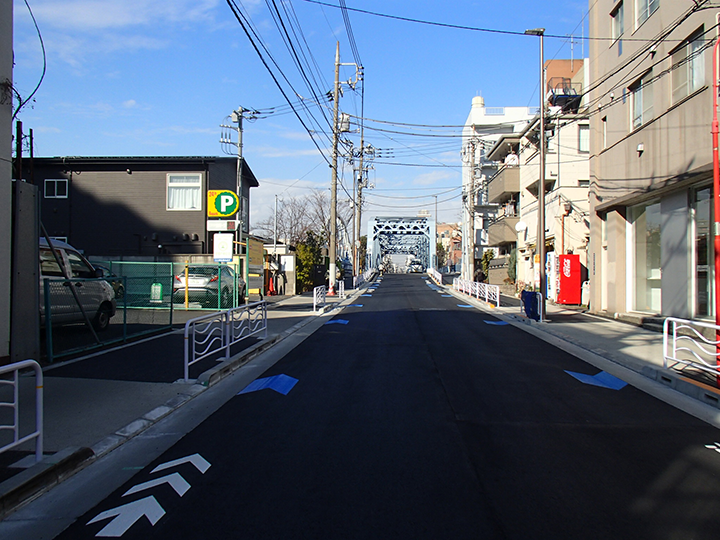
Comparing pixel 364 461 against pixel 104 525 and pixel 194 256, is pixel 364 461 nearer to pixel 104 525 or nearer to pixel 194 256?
pixel 104 525

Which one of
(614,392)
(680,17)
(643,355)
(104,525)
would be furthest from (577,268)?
(104,525)

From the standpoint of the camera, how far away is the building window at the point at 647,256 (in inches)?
644

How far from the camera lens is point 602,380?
28.2ft

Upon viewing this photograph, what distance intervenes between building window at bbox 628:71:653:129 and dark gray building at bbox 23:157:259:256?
19.9 metres

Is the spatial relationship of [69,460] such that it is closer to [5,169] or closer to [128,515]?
[128,515]

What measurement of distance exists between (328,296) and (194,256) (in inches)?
286

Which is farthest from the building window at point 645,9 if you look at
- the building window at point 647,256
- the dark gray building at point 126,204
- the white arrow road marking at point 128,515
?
the dark gray building at point 126,204

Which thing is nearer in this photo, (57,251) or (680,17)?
(57,251)

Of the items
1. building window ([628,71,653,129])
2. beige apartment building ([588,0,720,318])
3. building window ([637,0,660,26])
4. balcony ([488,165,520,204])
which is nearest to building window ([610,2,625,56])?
beige apartment building ([588,0,720,318])

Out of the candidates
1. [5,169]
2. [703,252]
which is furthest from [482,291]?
[5,169]

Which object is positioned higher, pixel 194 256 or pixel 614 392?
pixel 194 256

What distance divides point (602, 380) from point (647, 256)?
1028 cm

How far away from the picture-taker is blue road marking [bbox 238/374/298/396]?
765 centimetres

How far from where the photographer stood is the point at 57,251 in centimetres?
1117
